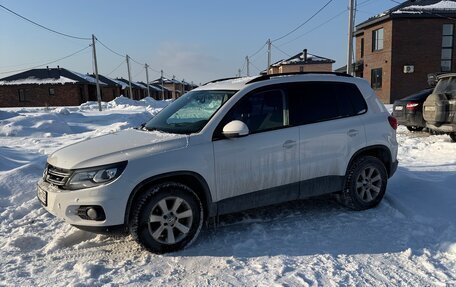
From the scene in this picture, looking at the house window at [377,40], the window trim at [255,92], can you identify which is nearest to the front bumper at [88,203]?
the window trim at [255,92]

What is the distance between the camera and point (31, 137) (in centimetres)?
1330

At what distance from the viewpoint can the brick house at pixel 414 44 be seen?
29156mm

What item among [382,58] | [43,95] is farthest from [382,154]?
[43,95]

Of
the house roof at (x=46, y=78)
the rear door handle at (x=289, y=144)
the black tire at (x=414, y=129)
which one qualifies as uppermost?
the house roof at (x=46, y=78)

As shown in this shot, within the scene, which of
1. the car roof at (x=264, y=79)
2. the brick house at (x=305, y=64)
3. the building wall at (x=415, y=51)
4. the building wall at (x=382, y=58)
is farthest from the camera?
the brick house at (x=305, y=64)

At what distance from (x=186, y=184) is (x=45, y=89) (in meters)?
50.3

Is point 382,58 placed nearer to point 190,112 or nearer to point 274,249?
point 190,112

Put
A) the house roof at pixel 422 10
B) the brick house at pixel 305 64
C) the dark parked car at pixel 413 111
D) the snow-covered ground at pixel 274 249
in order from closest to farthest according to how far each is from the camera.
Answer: the snow-covered ground at pixel 274 249
the dark parked car at pixel 413 111
the house roof at pixel 422 10
the brick house at pixel 305 64

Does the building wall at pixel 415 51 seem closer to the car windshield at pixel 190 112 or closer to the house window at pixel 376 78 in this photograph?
the house window at pixel 376 78

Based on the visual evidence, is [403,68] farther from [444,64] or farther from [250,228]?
[250,228]

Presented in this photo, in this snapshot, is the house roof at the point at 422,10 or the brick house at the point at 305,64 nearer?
the house roof at the point at 422,10

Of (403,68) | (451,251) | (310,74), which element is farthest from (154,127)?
(403,68)

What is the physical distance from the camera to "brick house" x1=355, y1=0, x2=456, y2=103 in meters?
29.2

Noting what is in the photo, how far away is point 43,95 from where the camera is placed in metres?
49.1
